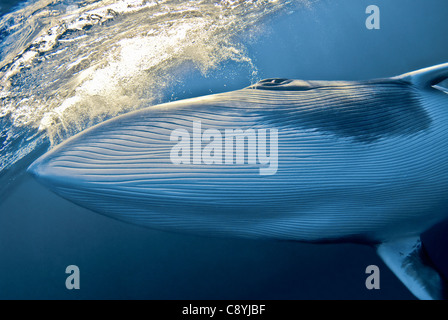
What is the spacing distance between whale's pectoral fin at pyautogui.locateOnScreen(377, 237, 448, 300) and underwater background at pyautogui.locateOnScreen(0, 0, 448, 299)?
2.14 ft

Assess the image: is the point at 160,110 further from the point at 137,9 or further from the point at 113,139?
the point at 137,9

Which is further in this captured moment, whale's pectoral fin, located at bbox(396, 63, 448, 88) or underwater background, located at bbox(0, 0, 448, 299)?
underwater background, located at bbox(0, 0, 448, 299)

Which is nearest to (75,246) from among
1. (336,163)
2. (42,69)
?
(42,69)

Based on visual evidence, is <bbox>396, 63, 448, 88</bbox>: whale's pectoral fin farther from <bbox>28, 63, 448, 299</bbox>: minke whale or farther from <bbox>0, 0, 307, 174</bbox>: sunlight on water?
<bbox>0, 0, 307, 174</bbox>: sunlight on water

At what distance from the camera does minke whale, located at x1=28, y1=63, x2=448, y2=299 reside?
2328 millimetres

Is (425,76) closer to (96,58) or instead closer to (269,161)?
(269,161)

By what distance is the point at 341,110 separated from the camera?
253 cm

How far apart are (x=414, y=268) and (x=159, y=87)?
4138mm

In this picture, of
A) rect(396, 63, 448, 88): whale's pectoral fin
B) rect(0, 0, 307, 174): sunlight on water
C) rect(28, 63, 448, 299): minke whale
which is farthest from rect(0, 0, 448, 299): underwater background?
rect(396, 63, 448, 88): whale's pectoral fin

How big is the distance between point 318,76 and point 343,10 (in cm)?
151

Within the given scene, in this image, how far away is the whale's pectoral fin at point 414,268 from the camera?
293 centimetres

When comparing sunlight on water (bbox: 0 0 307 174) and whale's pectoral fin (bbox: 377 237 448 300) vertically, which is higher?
sunlight on water (bbox: 0 0 307 174)

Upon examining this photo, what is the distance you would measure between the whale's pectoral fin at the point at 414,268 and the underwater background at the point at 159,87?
0.65 meters

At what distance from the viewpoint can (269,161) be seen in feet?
7.66
